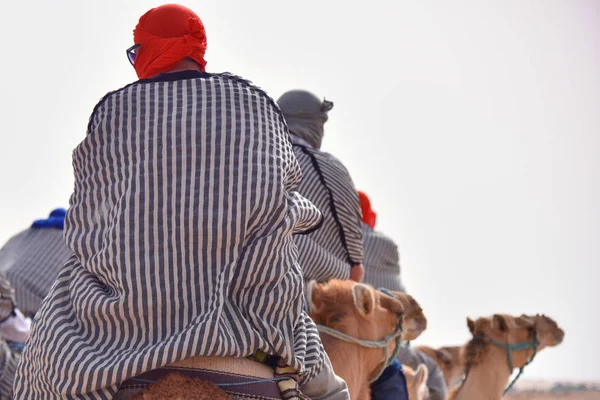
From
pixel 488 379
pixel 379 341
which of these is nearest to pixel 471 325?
pixel 488 379

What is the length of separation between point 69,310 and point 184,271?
15.9 inches

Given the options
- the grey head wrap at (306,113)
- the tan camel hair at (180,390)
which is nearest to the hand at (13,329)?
the grey head wrap at (306,113)

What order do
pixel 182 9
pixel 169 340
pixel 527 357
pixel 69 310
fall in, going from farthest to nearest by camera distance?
1. pixel 527 357
2. pixel 182 9
3. pixel 69 310
4. pixel 169 340

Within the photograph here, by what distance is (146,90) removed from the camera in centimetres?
335

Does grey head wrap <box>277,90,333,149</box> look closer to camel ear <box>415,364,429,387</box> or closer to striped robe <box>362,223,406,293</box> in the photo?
camel ear <box>415,364,429,387</box>

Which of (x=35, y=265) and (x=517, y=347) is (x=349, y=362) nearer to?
(x=517, y=347)

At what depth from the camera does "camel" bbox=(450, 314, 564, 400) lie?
8398 mm

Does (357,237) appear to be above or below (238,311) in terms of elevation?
below

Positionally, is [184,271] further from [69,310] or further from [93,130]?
[93,130]

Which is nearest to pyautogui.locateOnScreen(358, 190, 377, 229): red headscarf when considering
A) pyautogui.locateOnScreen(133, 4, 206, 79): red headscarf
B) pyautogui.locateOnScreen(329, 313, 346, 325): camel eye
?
pyautogui.locateOnScreen(329, 313, 346, 325): camel eye

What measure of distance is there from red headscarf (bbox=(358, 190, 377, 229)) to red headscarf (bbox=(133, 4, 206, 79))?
18.0 ft

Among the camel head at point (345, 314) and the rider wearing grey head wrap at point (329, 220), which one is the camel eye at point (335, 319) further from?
the rider wearing grey head wrap at point (329, 220)

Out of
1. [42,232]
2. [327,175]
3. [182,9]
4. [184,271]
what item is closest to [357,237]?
[327,175]

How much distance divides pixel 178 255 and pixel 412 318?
3.23 metres
